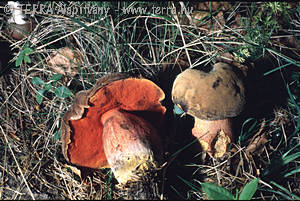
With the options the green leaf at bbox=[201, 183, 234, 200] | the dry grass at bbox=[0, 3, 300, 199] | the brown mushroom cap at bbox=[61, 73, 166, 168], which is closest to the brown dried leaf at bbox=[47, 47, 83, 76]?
the dry grass at bbox=[0, 3, 300, 199]

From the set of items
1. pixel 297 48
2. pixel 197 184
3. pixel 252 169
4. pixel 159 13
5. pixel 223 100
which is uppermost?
pixel 159 13

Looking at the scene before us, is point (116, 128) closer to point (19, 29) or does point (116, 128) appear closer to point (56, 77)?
point (56, 77)

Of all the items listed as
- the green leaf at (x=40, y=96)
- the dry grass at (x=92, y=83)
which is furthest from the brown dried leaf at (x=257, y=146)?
the green leaf at (x=40, y=96)

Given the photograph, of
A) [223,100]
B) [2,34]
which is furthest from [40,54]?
[223,100]

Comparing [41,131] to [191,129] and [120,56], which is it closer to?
[120,56]

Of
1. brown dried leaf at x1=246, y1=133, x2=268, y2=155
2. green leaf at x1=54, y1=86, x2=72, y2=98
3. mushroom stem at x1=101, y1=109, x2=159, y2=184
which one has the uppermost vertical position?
green leaf at x1=54, y1=86, x2=72, y2=98

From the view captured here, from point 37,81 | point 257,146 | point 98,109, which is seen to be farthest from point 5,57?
point 257,146

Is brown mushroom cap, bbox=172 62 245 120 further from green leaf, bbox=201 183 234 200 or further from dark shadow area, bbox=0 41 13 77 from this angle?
dark shadow area, bbox=0 41 13 77
